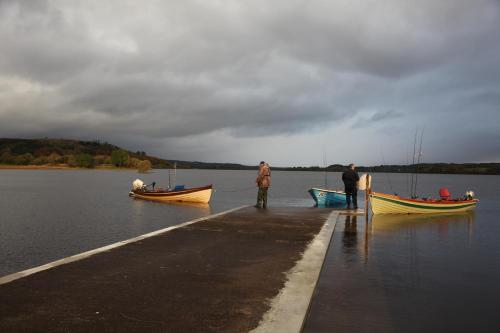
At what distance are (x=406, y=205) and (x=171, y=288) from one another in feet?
57.7

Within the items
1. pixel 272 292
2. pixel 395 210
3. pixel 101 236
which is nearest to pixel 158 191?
pixel 101 236

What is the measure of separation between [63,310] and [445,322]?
5.46 metres

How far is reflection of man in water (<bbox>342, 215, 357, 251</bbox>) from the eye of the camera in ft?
37.2

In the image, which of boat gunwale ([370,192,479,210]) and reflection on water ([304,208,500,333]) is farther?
boat gunwale ([370,192,479,210])

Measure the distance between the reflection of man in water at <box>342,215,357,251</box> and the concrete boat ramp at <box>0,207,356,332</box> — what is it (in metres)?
1.28

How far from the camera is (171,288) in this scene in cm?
618

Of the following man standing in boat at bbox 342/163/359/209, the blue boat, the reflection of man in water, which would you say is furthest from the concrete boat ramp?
the blue boat

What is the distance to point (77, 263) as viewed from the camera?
765 cm

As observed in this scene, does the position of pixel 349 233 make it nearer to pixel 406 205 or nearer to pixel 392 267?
pixel 392 267

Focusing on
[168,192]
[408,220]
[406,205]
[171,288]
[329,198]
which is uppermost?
[406,205]

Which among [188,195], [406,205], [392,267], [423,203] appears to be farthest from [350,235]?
[188,195]

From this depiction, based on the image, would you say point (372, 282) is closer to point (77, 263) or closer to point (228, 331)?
point (228, 331)

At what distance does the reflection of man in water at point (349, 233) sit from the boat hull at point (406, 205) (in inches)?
126

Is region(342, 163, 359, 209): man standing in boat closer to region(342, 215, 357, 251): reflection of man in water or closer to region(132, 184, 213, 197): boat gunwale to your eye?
region(342, 215, 357, 251): reflection of man in water
